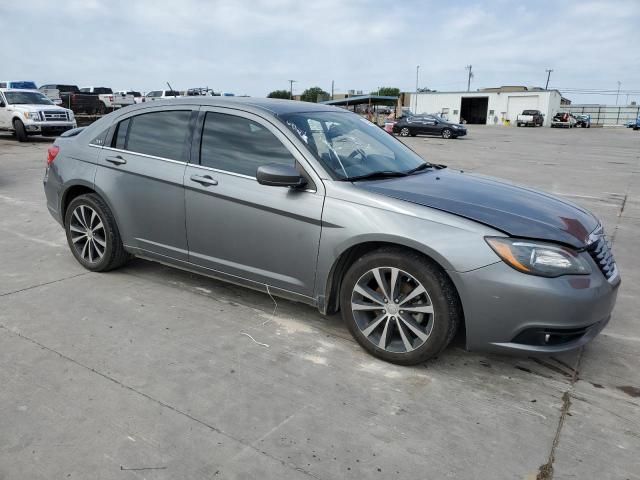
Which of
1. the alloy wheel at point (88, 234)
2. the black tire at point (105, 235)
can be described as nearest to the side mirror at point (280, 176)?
the black tire at point (105, 235)

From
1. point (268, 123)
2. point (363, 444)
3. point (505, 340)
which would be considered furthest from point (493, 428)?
point (268, 123)

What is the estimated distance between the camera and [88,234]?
188 inches

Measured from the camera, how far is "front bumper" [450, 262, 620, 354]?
2.88 m

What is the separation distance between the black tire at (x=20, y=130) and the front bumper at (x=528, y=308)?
60.8 ft

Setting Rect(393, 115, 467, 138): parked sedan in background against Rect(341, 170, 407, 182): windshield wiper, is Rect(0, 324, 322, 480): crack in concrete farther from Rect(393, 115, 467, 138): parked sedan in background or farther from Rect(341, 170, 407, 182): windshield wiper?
Rect(393, 115, 467, 138): parked sedan in background

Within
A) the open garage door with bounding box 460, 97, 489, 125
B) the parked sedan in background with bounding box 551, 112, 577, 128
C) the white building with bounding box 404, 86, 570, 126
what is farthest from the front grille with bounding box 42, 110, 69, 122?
the open garage door with bounding box 460, 97, 489, 125

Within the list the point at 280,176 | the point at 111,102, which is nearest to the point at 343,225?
the point at 280,176

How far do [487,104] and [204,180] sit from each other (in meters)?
67.8

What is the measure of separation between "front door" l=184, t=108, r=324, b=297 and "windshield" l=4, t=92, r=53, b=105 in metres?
17.4

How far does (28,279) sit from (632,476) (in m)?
4.63

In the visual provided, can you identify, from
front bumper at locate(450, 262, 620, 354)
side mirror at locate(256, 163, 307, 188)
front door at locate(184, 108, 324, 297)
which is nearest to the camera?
front bumper at locate(450, 262, 620, 354)

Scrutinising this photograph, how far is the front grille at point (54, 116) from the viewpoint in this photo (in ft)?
58.6

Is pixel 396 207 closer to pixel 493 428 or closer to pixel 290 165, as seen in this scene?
pixel 290 165

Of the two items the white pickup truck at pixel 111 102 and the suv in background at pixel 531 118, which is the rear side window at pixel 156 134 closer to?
the white pickup truck at pixel 111 102
